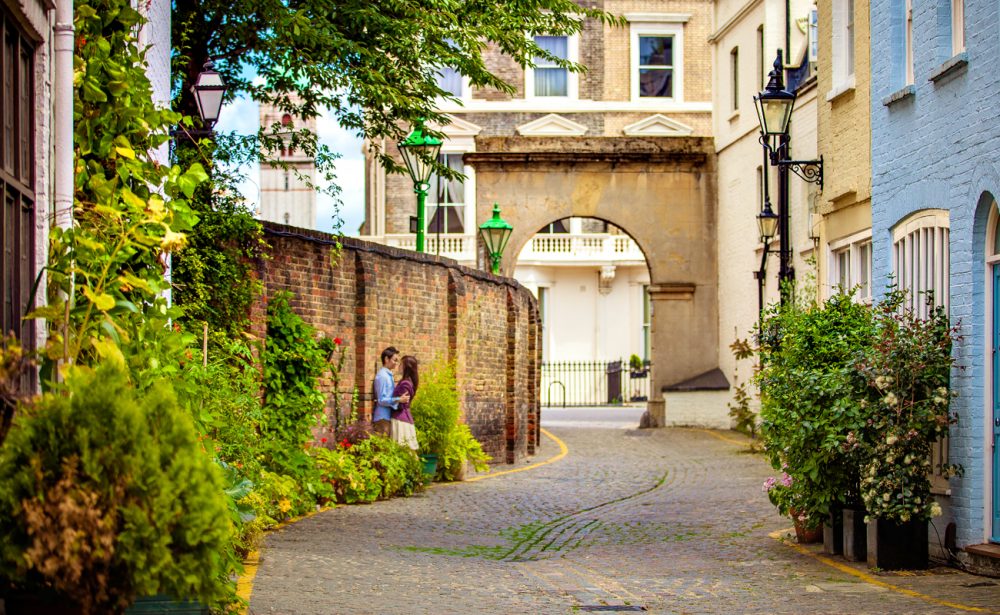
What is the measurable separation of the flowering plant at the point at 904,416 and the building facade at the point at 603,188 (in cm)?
1549

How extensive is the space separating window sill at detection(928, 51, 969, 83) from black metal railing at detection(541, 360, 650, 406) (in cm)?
3594

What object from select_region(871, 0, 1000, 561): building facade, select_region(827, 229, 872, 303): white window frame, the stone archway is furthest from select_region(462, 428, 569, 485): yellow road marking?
select_region(871, 0, 1000, 561): building facade

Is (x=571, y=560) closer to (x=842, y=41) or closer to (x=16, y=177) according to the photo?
(x=16, y=177)

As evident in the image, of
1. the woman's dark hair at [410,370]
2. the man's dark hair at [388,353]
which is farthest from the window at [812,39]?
the man's dark hair at [388,353]

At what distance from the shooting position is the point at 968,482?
10992 mm

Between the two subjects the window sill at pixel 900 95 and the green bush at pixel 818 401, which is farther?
the window sill at pixel 900 95

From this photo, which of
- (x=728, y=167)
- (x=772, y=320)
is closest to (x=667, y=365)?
(x=728, y=167)

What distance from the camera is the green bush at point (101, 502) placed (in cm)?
500

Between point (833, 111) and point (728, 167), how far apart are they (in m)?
13.7

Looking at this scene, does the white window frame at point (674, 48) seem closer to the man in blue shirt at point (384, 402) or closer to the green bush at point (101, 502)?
the man in blue shirt at point (384, 402)

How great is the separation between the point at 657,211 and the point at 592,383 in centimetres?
1703

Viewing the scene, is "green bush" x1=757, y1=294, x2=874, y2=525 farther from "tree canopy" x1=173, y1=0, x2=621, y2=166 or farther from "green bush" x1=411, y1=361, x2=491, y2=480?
"green bush" x1=411, y1=361, x2=491, y2=480

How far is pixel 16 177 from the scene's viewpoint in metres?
7.05

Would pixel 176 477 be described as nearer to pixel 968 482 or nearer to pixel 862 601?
pixel 862 601
